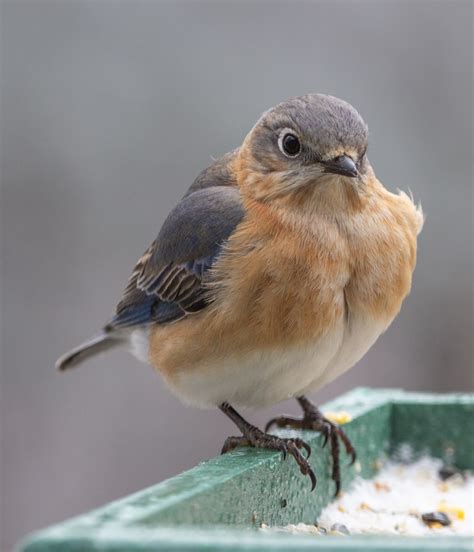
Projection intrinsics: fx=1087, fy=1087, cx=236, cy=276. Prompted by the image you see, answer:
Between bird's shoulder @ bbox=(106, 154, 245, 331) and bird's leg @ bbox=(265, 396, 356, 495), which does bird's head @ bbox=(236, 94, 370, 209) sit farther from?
bird's leg @ bbox=(265, 396, 356, 495)

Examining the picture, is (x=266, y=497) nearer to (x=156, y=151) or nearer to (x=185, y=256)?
(x=185, y=256)

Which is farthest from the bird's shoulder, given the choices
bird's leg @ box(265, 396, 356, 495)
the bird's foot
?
bird's leg @ box(265, 396, 356, 495)

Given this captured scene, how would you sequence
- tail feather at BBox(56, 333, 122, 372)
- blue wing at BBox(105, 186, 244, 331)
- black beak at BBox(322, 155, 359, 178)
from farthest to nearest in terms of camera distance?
1. tail feather at BBox(56, 333, 122, 372)
2. blue wing at BBox(105, 186, 244, 331)
3. black beak at BBox(322, 155, 359, 178)

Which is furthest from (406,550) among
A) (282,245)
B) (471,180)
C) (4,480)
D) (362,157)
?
(471,180)

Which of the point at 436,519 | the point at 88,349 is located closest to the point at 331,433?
the point at 436,519

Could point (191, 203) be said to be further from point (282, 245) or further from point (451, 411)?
point (451, 411)

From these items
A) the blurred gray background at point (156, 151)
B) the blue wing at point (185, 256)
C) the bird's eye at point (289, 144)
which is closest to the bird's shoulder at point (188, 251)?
the blue wing at point (185, 256)
